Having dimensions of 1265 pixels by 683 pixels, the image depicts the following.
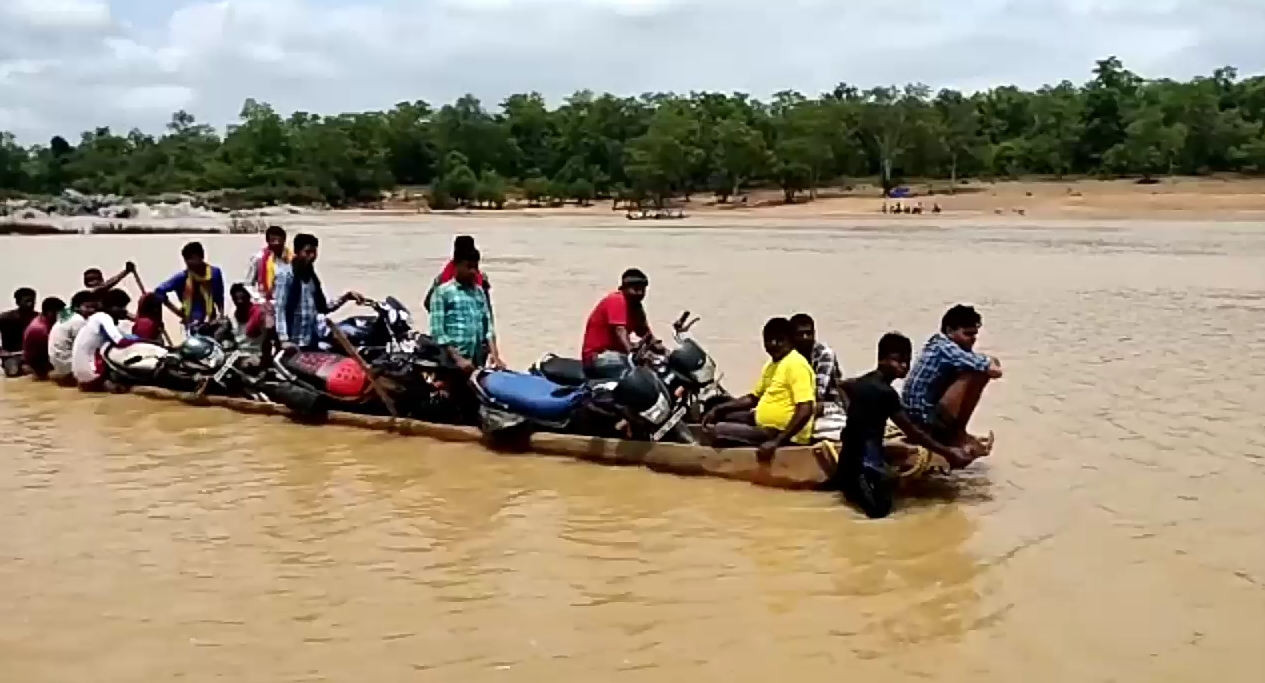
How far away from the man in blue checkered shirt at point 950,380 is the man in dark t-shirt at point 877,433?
121mm

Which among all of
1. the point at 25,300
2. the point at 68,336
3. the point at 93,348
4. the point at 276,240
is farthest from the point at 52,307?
the point at 276,240

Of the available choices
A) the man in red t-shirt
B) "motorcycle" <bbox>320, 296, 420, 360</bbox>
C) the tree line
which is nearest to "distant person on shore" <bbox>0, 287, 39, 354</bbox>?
"motorcycle" <bbox>320, 296, 420, 360</bbox>

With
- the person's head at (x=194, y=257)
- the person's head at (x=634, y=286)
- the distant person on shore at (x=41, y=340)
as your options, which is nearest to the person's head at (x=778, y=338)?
the person's head at (x=634, y=286)

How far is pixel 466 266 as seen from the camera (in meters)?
10.2

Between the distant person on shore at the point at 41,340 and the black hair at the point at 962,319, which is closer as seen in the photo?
the black hair at the point at 962,319

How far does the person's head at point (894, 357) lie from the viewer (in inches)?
320

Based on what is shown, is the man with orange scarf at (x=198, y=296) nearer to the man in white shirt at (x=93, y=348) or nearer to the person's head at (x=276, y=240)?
the man in white shirt at (x=93, y=348)

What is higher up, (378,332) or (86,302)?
(86,302)

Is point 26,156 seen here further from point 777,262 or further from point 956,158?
point 777,262

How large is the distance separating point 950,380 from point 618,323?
2471mm

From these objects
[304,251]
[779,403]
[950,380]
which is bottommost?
[779,403]

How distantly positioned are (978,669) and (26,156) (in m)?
108

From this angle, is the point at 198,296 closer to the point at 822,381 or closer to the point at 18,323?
the point at 18,323

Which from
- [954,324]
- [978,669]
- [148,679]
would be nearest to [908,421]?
[954,324]
